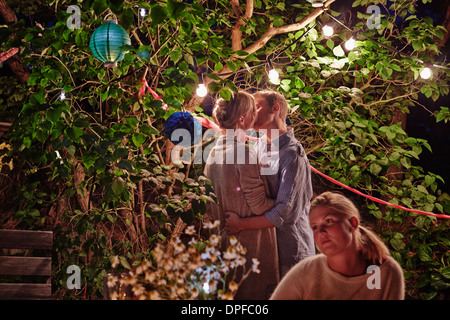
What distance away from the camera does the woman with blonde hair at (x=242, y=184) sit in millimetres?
1912

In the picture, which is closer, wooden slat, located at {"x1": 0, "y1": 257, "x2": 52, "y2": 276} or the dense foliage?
the dense foliage

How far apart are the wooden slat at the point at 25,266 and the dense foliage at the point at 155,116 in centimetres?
11

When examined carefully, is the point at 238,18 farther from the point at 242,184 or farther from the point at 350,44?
the point at 242,184

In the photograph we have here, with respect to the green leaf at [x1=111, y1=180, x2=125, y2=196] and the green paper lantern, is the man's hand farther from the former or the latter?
the green paper lantern

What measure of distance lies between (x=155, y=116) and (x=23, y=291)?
1.40 m

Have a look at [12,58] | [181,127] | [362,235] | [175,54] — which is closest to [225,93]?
[181,127]

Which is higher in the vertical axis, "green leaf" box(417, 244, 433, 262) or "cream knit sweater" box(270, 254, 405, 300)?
"green leaf" box(417, 244, 433, 262)

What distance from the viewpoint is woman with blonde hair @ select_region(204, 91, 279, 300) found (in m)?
1.91

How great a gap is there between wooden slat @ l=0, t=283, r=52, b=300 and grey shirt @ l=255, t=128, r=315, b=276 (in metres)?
1.72

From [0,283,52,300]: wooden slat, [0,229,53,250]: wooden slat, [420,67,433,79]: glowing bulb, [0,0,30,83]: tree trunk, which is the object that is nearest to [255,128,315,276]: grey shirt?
[420,67,433,79]: glowing bulb

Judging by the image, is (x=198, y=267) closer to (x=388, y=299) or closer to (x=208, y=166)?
(x=388, y=299)

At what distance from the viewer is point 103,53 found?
222cm

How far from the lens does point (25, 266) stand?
306 centimetres
